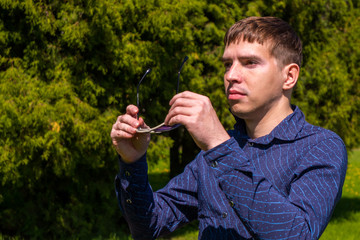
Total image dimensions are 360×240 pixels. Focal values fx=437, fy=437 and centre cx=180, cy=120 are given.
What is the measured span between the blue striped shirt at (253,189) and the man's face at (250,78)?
0.50 feet

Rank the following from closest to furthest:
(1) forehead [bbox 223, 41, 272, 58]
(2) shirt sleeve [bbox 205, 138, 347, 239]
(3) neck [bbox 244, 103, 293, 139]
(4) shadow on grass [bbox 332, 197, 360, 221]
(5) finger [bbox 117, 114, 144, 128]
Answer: (2) shirt sleeve [bbox 205, 138, 347, 239], (5) finger [bbox 117, 114, 144, 128], (1) forehead [bbox 223, 41, 272, 58], (3) neck [bbox 244, 103, 293, 139], (4) shadow on grass [bbox 332, 197, 360, 221]

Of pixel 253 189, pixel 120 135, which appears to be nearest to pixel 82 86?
pixel 120 135

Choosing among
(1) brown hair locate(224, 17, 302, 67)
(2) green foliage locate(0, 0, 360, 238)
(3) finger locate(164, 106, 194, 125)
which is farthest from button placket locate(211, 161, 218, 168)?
Result: (2) green foliage locate(0, 0, 360, 238)

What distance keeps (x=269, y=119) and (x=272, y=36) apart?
351 millimetres

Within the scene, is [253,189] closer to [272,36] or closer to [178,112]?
[178,112]

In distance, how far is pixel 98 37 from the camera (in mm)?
5059

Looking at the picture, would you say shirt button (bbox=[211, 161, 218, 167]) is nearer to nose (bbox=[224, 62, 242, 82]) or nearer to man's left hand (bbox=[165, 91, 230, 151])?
man's left hand (bbox=[165, 91, 230, 151])

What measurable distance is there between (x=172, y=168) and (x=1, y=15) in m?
3.65

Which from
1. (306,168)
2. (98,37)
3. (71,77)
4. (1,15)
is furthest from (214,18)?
(306,168)

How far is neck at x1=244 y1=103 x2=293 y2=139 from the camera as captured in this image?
6.15ft

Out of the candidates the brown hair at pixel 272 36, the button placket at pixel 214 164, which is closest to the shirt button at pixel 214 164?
the button placket at pixel 214 164

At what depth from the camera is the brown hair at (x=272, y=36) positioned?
1807mm

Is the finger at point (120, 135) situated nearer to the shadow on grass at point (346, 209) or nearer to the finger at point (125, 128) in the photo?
the finger at point (125, 128)

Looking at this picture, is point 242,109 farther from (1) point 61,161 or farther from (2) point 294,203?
(1) point 61,161
